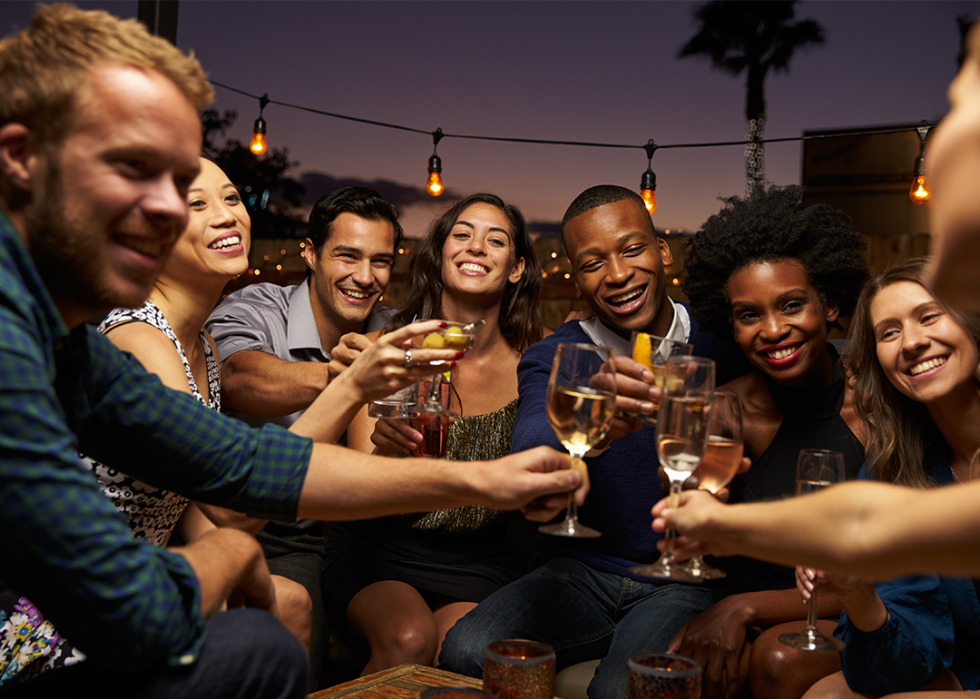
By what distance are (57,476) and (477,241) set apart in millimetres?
2157

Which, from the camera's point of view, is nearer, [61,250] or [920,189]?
[61,250]

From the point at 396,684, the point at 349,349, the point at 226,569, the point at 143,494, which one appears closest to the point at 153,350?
the point at 143,494

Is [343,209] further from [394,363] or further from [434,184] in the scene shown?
[434,184]

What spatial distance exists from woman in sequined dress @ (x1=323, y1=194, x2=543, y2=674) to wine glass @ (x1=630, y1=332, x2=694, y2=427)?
2.60 ft

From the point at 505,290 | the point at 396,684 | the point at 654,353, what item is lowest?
the point at 396,684

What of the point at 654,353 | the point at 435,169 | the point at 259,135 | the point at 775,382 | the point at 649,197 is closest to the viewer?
the point at 654,353

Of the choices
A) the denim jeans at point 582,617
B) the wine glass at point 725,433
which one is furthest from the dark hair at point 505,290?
the wine glass at point 725,433

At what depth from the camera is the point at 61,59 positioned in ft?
3.73

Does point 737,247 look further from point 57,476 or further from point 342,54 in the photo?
point 342,54

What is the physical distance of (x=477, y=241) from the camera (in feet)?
9.89

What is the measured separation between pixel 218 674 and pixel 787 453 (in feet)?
5.90

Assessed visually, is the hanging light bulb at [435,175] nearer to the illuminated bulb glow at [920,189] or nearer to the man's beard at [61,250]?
the illuminated bulb glow at [920,189]

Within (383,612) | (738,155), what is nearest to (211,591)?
(383,612)

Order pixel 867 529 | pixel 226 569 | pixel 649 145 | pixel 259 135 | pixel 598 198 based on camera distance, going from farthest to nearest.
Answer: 1. pixel 259 135
2. pixel 649 145
3. pixel 598 198
4. pixel 226 569
5. pixel 867 529
